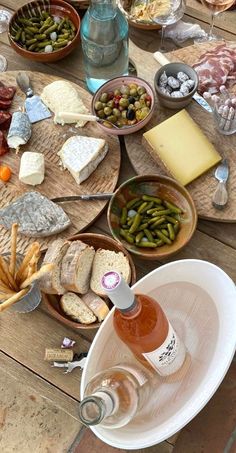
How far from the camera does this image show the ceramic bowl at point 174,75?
4.31 ft

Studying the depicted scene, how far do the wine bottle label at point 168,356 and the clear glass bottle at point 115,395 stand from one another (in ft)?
0.15

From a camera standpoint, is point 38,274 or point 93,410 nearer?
point 93,410

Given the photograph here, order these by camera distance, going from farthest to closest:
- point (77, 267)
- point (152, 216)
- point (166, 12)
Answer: point (166, 12) < point (152, 216) < point (77, 267)

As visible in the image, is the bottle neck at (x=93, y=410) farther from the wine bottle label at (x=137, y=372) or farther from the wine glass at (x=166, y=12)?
the wine glass at (x=166, y=12)

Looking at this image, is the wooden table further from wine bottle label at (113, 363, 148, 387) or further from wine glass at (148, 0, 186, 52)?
wine glass at (148, 0, 186, 52)

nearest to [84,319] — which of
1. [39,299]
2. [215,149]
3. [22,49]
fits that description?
[39,299]

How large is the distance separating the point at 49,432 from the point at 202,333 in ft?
1.23

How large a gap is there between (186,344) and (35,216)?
0.44 m

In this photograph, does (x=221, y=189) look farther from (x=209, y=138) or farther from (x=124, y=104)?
(x=124, y=104)

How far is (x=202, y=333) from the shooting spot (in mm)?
1046

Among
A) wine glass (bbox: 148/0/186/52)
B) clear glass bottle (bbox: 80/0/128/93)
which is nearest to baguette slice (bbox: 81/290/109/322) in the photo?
clear glass bottle (bbox: 80/0/128/93)

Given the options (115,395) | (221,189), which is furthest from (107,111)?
(115,395)

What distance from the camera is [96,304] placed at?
1094 mm

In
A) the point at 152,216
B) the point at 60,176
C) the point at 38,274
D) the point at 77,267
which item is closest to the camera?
the point at 38,274
